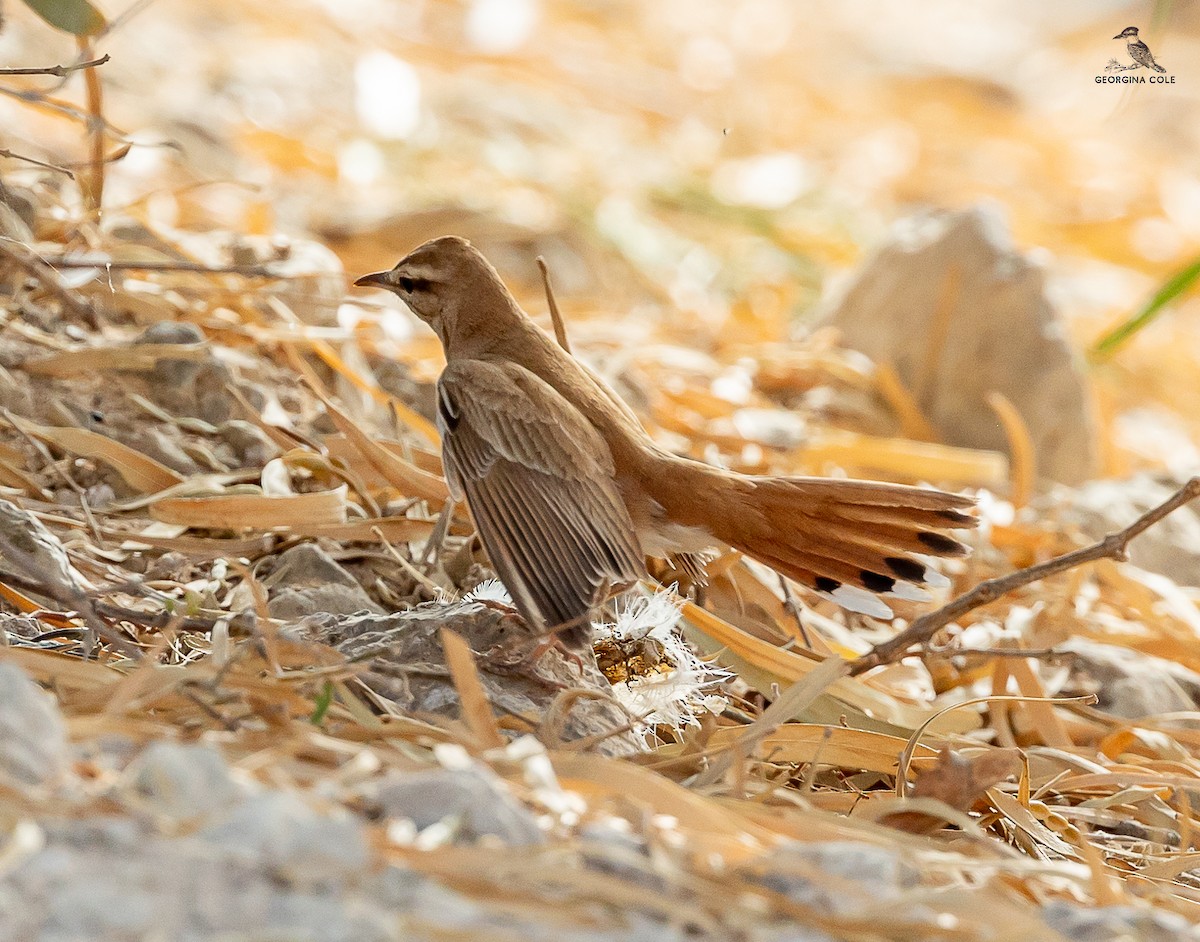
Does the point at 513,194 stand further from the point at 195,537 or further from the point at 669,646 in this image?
the point at 669,646

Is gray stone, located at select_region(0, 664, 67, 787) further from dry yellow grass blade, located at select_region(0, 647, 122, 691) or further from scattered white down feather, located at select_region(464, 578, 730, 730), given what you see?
scattered white down feather, located at select_region(464, 578, 730, 730)

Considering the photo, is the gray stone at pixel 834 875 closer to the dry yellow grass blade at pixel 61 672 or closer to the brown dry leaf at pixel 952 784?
the brown dry leaf at pixel 952 784

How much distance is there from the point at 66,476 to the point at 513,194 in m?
4.89

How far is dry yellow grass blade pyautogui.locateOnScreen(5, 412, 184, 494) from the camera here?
3555 mm

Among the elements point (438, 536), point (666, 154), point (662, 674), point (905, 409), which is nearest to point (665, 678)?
point (662, 674)

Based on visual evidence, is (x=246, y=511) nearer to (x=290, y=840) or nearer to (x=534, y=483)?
(x=534, y=483)

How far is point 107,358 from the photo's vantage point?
12.6ft

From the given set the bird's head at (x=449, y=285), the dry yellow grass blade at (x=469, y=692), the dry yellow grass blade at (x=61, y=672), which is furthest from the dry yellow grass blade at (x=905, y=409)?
the dry yellow grass blade at (x=61, y=672)

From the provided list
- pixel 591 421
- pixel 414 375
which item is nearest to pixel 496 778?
pixel 591 421

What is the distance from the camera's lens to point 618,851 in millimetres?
1888

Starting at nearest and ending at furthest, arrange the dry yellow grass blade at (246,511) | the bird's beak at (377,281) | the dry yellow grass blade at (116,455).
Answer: the dry yellow grass blade at (246,511)
the dry yellow grass blade at (116,455)
the bird's beak at (377,281)

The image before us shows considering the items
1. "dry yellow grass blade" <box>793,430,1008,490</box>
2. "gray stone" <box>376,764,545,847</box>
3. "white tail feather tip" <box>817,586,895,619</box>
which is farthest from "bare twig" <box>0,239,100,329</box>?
"dry yellow grass blade" <box>793,430,1008,490</box>

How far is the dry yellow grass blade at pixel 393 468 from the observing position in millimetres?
3654

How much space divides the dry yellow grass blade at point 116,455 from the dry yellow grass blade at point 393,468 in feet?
1.46
